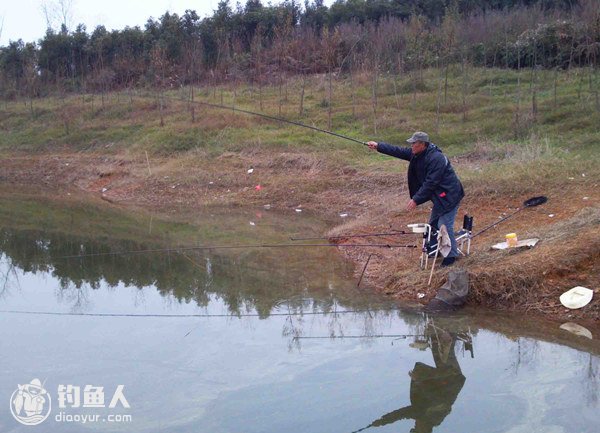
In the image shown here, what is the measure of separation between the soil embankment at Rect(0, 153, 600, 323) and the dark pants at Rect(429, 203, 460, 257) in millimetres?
186

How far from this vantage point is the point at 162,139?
2152 cm

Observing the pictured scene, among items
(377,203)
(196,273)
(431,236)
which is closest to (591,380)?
(431,236)

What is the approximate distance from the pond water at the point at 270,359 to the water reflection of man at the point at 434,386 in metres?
0.01

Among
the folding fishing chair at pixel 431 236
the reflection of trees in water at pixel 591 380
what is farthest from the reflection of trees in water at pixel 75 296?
the reflection of trees in water at pixel 591 380

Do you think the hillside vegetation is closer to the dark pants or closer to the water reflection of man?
the dark pants

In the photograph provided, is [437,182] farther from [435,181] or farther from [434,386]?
[434,386]

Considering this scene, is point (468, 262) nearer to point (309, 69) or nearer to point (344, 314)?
point (344, 314)

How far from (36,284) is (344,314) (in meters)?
Answer: 4.67

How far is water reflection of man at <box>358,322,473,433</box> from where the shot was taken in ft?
16.1

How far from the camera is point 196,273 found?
975cm

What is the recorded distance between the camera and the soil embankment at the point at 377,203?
682 centimetres

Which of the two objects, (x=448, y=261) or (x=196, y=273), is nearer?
(x=448, y=261)

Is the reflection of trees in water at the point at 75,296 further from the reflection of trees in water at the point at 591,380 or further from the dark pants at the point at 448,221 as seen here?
the reflection of trees in water at the point at 591,380

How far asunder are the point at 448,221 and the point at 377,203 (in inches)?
231
